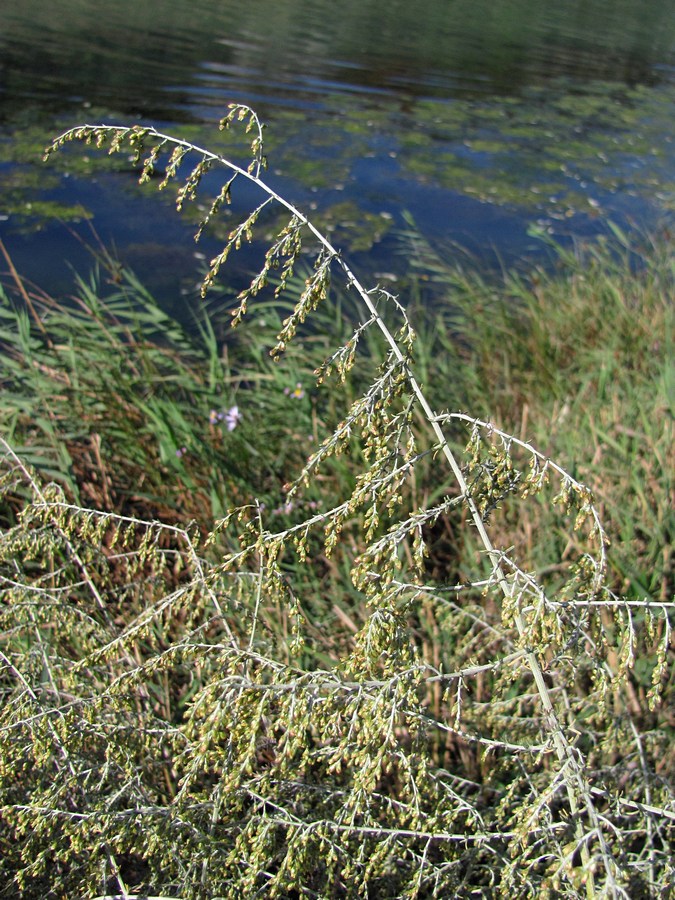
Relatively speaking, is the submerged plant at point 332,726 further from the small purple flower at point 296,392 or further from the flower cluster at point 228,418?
the small purple flower at point 296,392

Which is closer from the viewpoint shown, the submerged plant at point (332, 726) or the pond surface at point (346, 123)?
the submerged plant at point (332, 726)

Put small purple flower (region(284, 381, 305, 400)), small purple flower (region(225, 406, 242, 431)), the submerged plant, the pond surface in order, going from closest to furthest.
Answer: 1. the submerged plant
2. small purple flower (region(225, 406, 242, 431))
3. small purple flower (region(284, 381, 305, 400))
4. the pond surface

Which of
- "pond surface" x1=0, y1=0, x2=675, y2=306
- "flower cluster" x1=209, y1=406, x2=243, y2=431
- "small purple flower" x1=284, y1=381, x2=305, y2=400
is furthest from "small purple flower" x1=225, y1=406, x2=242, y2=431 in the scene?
"pond surface" x1=0, y1=0, x2=675, y2=306

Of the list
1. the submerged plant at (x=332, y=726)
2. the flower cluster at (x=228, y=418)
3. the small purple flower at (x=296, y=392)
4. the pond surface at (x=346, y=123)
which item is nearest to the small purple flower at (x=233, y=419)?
the flower cluster at (x=228, y=418)

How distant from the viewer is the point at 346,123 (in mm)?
11789

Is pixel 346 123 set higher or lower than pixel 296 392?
higher

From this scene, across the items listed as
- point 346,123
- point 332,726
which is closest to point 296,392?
point 332,726

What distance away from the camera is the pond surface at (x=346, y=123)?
7996 millimetres

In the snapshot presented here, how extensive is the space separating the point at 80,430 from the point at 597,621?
106 inches

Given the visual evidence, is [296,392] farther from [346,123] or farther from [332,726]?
[346,123]

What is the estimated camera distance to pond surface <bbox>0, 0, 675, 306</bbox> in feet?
26.2

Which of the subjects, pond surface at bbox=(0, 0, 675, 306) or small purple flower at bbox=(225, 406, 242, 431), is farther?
pond surface at bbox=(0, 0, 675, 306)

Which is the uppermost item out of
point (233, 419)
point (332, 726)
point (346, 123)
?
point (346, 123)

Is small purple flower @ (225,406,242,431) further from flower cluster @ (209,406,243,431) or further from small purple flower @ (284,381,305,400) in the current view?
small purple flower @ (284,381,305,400)
